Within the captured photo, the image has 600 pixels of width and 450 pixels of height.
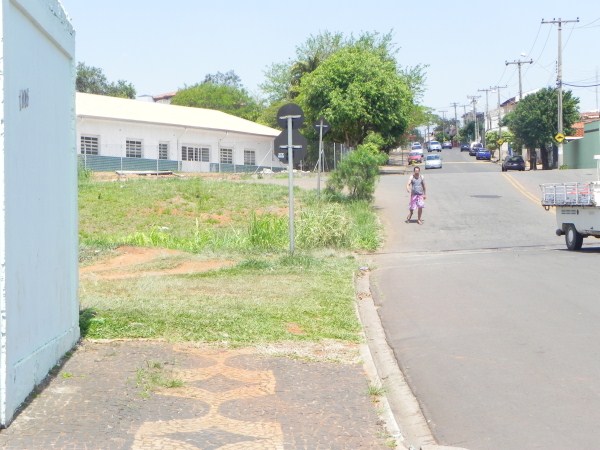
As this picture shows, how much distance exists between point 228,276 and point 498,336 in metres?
6.24

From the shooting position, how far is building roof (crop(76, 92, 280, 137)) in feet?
168

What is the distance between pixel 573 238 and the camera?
21672 mm

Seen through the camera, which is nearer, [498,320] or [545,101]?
[498,320]

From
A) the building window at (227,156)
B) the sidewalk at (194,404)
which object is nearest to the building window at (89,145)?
the building window at (227,156)

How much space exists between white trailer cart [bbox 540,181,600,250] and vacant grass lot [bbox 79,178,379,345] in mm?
4812

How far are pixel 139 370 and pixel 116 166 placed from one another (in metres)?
43.2

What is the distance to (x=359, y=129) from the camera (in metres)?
58.4

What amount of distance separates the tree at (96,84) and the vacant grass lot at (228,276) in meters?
67.2

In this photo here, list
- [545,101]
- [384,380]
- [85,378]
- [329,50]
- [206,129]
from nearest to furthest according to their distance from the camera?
[85,378] < [384,380] < [206,129] < [545,101] < [329,50]

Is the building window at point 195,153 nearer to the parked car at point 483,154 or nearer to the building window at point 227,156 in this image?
the building window at point 227,156

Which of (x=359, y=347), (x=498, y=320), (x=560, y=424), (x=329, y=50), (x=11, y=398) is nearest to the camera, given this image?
(x=11, y=398)

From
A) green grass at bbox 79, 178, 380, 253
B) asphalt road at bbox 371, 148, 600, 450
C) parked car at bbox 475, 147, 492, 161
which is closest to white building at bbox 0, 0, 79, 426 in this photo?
asphalt road at bbox 371, 148, 600, 450

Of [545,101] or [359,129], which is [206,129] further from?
[545,101]

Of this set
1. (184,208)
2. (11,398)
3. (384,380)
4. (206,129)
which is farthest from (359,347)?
(206,129)
